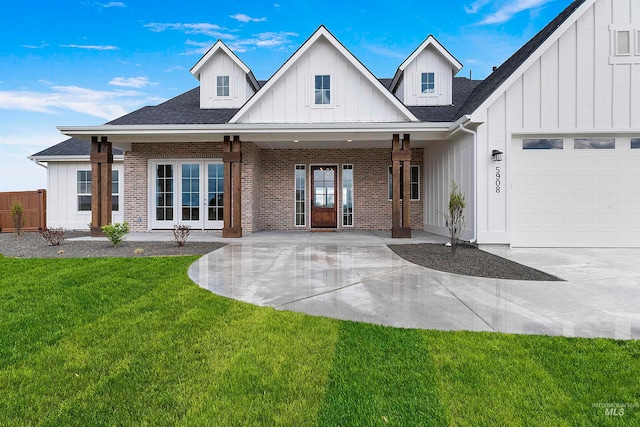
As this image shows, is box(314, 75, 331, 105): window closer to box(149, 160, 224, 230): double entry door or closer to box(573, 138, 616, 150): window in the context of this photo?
box(149, 160, 224, 230): double entry door

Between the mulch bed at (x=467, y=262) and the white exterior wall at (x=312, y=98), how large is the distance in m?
5.00

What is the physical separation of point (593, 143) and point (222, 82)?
1222 centimetres

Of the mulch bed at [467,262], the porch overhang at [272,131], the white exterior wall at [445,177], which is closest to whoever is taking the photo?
the mulch bed at [467,262]

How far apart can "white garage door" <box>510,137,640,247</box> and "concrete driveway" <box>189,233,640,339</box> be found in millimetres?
1068

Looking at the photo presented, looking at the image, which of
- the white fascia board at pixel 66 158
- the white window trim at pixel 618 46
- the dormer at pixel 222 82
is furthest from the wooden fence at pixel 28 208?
the white window trim at pixel 618 46

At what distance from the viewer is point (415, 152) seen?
12828 millimetres

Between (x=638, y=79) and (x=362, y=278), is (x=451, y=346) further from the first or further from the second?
(x=638, y=79)

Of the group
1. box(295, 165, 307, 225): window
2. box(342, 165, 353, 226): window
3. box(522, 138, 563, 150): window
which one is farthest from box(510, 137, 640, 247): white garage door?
box(295, 165, 307, 225): window

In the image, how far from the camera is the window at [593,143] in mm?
7934

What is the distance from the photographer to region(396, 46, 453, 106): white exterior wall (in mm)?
12562

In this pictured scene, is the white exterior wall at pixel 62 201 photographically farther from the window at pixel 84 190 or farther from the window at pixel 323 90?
the window at pixel 323 90

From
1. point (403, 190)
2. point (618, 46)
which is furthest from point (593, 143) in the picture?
point (403, 190)

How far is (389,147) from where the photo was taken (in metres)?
12.6

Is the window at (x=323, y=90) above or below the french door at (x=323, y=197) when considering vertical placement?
above
